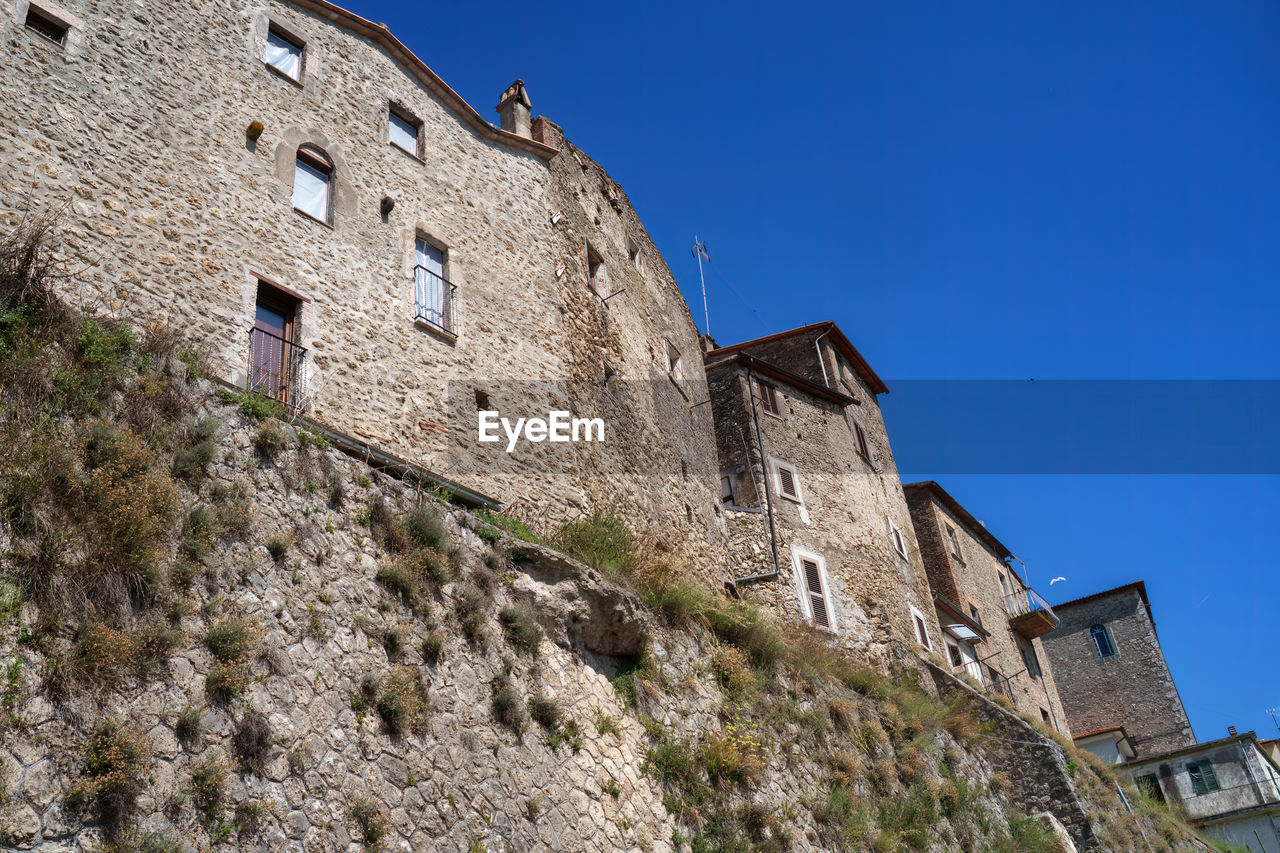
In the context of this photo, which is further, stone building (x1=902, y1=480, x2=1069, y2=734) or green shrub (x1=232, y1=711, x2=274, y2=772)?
stone building (x1=902, y1=480, x2=1069, y2=734)

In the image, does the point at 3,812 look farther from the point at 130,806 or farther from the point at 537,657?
the point at 537,657

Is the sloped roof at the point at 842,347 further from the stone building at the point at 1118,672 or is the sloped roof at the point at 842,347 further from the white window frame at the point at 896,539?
the stone building at the point at 1118,672

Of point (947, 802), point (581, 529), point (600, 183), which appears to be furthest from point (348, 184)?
point (947, 802)

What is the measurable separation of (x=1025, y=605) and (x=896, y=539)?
15.8 metres

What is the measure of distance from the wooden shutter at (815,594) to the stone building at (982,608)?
701cm

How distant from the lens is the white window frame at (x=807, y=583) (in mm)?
22531

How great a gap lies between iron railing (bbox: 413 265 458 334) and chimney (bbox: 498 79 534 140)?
5.38m

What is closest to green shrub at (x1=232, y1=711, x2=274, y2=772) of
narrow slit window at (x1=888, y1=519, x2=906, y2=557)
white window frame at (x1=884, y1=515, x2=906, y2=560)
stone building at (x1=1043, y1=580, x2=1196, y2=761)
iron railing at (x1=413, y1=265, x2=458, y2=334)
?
iron railing at (x1=413, y1=265, x2=458, y2=334)

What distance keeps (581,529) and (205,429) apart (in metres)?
Result: 6.53

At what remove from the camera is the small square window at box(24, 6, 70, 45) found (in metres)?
13.1

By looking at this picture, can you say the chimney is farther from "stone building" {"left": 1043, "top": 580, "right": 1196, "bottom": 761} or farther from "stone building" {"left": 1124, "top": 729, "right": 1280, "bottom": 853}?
"stone building" {"left": 1043, "top": 580, "right": 1196, "bottom": 761}

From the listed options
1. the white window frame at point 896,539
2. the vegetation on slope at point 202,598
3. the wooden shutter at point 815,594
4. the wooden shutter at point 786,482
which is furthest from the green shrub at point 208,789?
the white window frame at point 896,539

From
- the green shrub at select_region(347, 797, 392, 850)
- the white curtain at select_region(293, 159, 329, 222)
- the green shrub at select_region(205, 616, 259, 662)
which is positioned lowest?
the green shrub at select_region(347, 797, 392, 850)

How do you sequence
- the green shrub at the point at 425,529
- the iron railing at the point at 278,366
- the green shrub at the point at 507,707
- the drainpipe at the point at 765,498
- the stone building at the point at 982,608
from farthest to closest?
1. the stone building at the point at 982,608
2. the drainpipe at the point at 765,498
3. the iron railing at the point at 278,366
4. the green shrub at the point at 425,529
5. the green shrub at the point at 507,707
